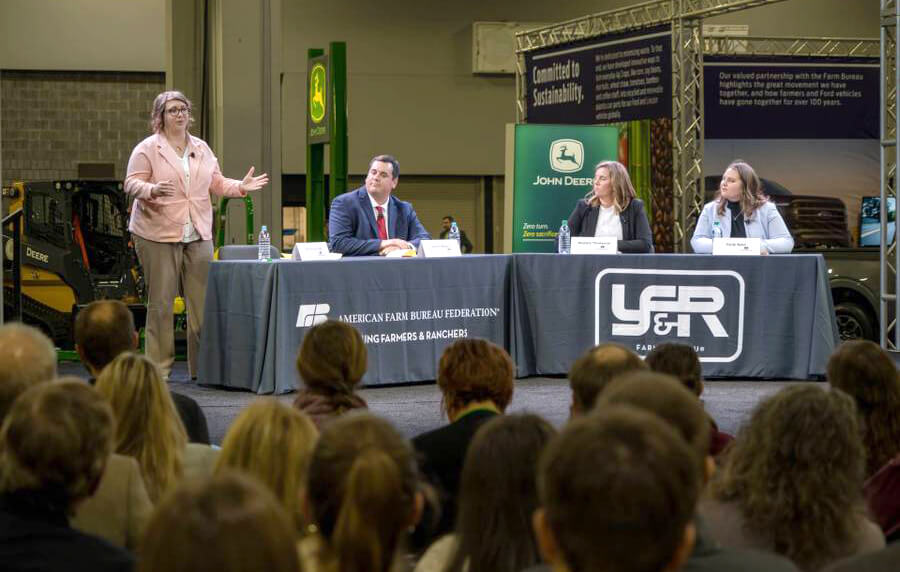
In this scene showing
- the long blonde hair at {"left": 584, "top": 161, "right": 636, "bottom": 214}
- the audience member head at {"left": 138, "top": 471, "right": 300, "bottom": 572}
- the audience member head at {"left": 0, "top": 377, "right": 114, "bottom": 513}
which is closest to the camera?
the audience member head at {"left": 138, "top": 471, "right": 300, "bottom": 572}

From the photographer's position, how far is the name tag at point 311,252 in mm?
6527

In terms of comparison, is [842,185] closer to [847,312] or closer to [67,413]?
[847,312]

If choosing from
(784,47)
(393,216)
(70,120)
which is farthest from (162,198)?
(784,47)

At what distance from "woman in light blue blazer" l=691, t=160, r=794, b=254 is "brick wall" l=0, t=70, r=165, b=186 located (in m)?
12.4

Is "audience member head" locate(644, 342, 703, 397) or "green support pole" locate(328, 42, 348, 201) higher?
"green support pole" locate(328, 42, 348, 201)

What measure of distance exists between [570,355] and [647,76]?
4622 mm

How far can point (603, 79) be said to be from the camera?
37.7ft

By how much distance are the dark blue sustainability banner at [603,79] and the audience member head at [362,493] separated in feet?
30.5

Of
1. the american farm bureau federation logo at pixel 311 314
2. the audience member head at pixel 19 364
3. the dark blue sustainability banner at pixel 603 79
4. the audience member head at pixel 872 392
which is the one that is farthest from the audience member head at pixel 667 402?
the dark blue sustainability banner at pixel 603 79

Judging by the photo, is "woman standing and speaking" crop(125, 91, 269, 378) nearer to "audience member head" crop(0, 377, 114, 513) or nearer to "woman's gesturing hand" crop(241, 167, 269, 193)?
"woman's gesturing hand" crop(241, 167, 269, 193)

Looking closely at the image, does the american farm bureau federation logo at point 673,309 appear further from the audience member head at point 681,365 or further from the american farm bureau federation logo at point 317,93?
the audience member head at point 681,365

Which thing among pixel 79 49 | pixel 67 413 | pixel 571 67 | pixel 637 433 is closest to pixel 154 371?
pixel 67 413

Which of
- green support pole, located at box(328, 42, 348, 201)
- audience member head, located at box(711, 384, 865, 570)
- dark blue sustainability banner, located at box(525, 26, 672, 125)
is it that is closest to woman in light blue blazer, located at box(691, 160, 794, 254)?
green support pole, located at box(328, 42, 348, 201)

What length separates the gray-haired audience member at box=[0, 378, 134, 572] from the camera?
5.93ft
